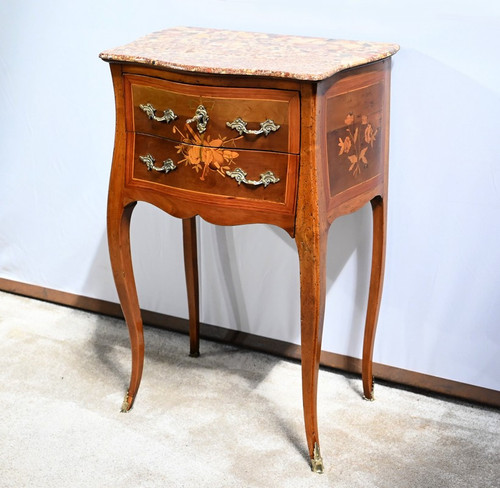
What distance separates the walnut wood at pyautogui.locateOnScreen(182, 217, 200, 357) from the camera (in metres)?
1.90

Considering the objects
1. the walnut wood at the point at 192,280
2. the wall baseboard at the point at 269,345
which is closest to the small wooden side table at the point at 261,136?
the walnut wood at the point at 192,280

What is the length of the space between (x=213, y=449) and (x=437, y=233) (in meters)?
0.66

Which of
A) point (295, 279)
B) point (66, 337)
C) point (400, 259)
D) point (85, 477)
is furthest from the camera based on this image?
point (66, 337)

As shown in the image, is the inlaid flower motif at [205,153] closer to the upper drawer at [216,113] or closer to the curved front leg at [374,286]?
the upper drawer at [216,113]

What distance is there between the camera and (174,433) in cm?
166

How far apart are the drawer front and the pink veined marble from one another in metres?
0.15

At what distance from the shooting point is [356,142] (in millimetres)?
1481

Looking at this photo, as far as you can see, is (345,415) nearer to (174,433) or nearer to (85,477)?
(174,433)

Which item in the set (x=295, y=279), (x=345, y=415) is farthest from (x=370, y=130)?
(x=345, y=415)

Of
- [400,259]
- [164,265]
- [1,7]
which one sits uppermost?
[1,7]

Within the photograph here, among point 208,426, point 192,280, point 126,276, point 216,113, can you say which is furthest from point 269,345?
point 216,113

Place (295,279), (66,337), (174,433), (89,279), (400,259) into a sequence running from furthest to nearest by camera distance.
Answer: (89,279)
(66,337)
(295,279)
(400,259)
(174,433)

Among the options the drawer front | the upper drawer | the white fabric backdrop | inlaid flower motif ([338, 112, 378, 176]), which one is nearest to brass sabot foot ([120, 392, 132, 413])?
the white fabric backdrop

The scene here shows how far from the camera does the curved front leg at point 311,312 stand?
139 centimetres
